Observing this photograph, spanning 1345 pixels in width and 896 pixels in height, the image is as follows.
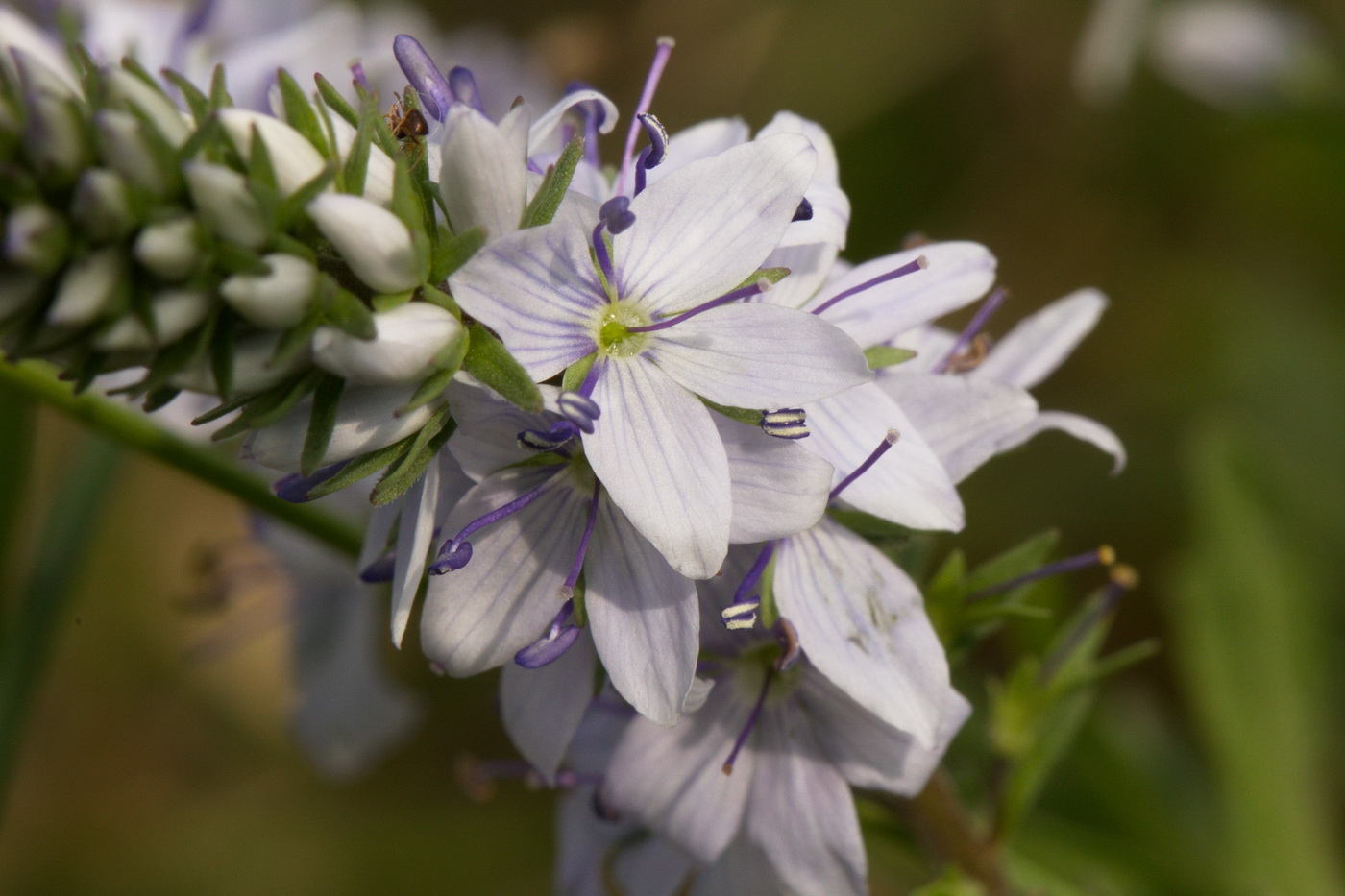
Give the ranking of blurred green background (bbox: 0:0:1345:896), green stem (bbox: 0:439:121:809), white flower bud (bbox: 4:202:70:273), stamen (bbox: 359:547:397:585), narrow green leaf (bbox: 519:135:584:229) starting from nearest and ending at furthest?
1. white flower bud (bbox: 4:202:70:273)
2. narrow green leaf (bbox: 519:135:584:229)
3. stamen (bbox: 359:547:397:585)
4. green stem (bbox: 0:439:121:809)
5. blurred green background (bbox: 0:0:1345:896)


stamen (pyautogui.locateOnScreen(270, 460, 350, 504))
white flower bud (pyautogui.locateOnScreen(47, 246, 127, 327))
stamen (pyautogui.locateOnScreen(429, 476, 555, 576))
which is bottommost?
stamen (pyautogui.locateOnScreen(429, 476, 555, 576))

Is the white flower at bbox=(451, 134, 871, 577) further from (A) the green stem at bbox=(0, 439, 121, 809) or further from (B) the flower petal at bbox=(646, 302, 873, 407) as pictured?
(A) the green stem at bbox=(0, 439, 121, 809)

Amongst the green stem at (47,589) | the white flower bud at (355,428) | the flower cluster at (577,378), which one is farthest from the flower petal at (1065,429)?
the green stem at (47,589)

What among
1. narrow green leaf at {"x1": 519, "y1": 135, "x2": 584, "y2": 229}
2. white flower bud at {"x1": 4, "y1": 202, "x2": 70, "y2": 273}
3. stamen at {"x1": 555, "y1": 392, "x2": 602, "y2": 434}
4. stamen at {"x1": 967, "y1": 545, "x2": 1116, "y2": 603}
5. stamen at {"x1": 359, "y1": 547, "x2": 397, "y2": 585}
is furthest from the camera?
stamen at {"x1": 967, "y1": 545, "x2": 1116, "y2": 603}

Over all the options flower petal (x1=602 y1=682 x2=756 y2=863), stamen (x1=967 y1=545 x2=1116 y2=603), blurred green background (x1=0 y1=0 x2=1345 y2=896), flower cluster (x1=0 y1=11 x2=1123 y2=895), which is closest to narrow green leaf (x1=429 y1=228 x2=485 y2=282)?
flower cluster (x1=0 y1=11 x2=1123 y2=895)

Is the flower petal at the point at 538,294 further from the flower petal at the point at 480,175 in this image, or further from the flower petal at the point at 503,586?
the flower petal at the point at 503,586

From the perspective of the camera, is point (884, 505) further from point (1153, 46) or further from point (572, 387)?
point (1153, 46)
